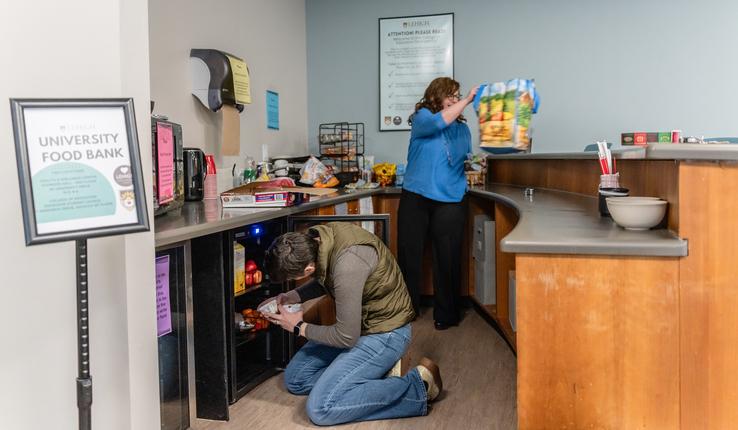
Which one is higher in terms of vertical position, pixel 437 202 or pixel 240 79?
pixel 240 79

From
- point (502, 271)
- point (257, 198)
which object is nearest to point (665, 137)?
point (502, 271)

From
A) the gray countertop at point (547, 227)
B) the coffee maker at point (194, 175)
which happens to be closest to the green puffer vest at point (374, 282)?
the gray countertop at point (547, 227)

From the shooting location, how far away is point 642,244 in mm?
1494

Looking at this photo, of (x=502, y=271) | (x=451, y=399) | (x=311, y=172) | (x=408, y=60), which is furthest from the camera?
(x=408, y=60)

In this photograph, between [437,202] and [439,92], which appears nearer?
[439,92]

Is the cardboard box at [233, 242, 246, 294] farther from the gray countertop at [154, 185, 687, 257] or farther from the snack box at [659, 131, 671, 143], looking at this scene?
the snack box at [659, 131, 671, 143]

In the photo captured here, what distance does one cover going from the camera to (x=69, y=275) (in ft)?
5.17

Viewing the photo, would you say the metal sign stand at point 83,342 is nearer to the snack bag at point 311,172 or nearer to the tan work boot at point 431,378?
the tan work boot at point 431,378

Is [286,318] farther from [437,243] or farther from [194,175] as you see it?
[437,243]

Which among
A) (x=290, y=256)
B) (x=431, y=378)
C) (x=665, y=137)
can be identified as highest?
(x=665, y=137)

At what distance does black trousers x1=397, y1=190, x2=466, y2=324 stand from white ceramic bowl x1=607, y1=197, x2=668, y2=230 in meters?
1.98

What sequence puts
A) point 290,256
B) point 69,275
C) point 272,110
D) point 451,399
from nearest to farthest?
point 69,275
point 290,256
point 451,399
point 272,110

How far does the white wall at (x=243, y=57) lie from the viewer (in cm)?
312

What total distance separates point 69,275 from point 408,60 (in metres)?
3.87
